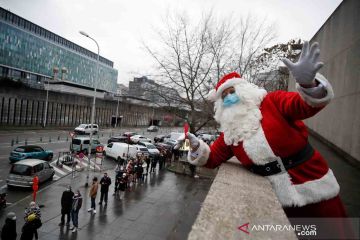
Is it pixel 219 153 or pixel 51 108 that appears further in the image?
pixel 51 108

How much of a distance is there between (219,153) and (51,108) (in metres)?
42.9

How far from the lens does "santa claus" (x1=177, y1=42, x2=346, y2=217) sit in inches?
89.7

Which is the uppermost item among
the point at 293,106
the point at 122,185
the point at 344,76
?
the point at 344,76

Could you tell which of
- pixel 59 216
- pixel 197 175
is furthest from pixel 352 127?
pixel 197 175

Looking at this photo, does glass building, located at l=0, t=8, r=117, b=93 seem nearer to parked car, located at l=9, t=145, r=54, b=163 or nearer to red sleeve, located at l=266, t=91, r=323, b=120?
parked car, located at l=9, t=145, r=54, b=163

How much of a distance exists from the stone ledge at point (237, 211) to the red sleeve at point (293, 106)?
2.47 ft

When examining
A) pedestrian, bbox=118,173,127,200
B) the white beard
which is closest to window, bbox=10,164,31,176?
pedestrian, bbox=118,173,127,200

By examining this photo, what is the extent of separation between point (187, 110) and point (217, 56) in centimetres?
409

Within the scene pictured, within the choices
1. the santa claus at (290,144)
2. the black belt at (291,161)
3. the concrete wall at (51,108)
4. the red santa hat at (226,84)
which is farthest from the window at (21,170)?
the concrete wall at (51,108)

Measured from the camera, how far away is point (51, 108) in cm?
4100

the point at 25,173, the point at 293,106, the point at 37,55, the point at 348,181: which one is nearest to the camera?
the point at 293,106

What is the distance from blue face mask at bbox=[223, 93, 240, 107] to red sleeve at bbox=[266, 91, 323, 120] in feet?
1.36

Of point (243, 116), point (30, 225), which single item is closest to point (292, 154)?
point (243, 116)

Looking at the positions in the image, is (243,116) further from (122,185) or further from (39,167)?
(39,167)
